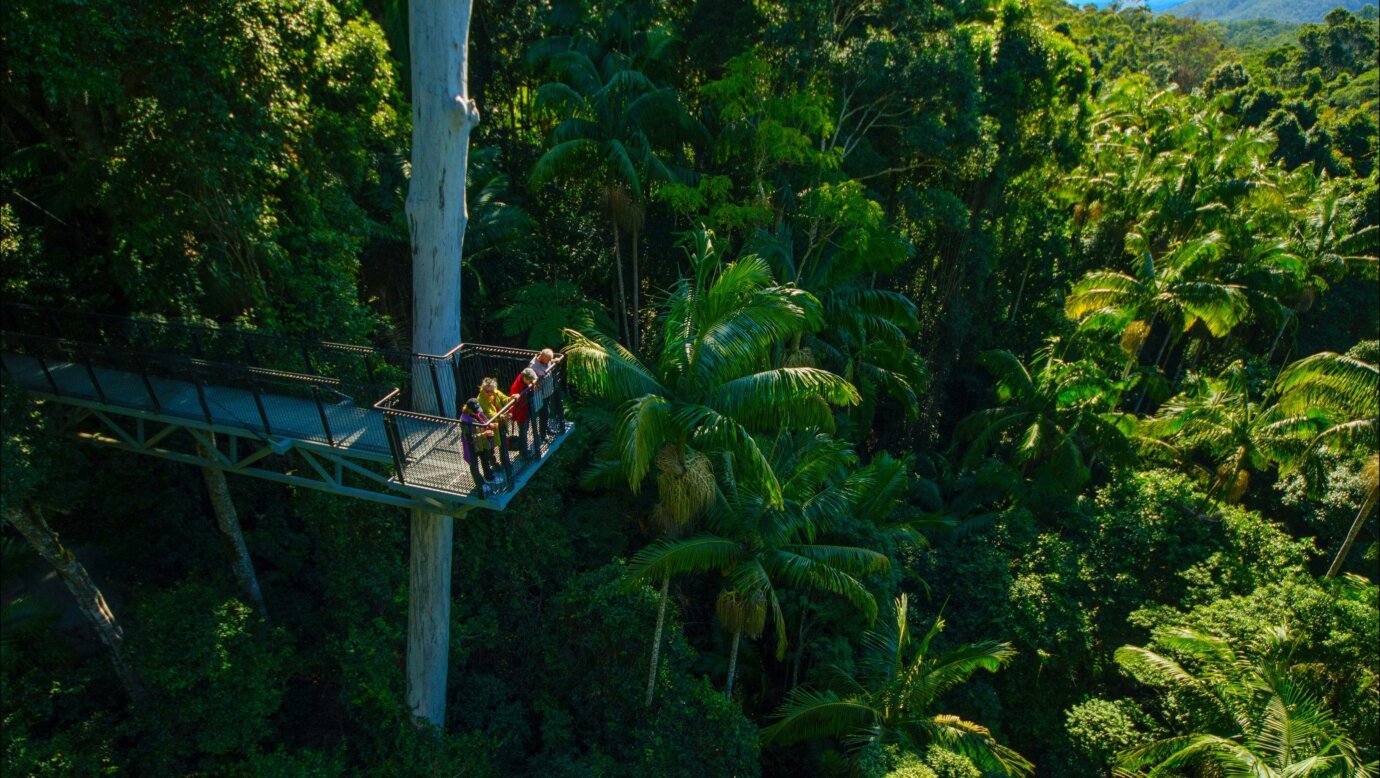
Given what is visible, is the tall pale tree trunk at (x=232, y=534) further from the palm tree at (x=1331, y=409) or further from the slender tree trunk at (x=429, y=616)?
the palm tree at (x=1331, y=409)

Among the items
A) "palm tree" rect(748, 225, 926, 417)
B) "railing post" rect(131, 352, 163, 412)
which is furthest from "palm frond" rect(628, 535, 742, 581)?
"palm tree" rect(748, 225, 926, 417)

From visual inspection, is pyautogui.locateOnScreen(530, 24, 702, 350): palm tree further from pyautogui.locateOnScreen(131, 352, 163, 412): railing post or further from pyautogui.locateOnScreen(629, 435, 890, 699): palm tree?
pyautogui.locateOnScreen(131, 352, 163, 412): railing post

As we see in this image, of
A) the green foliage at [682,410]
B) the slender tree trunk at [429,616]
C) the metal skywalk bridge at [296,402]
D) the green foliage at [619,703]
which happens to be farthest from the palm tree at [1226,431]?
the slender tree trunk at [429,616]

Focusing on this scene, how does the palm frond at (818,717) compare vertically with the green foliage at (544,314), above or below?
below

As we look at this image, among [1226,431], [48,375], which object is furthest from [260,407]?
[1226,431]

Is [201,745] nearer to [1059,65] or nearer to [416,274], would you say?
[416,274]

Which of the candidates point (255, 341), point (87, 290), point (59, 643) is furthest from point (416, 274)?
point (59, 643)
